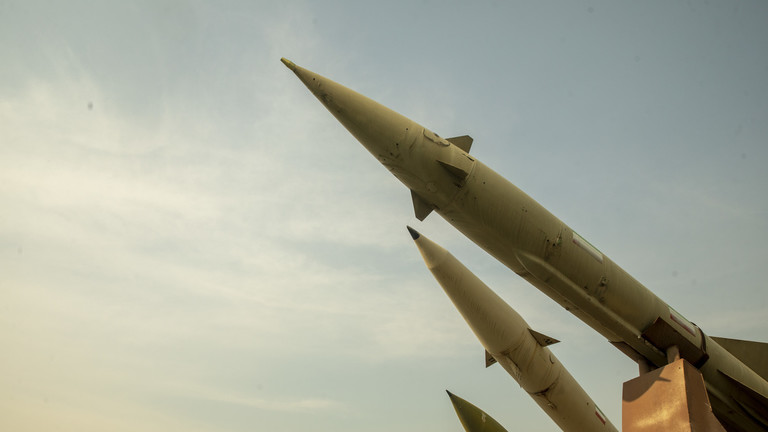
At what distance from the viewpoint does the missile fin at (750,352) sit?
960 cm

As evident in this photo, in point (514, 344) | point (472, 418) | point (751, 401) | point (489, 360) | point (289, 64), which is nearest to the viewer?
point (289, 64)

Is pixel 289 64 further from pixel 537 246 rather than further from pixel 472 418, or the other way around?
pixel 472 418

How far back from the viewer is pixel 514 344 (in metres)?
8.87

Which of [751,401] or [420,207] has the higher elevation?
[420,207]

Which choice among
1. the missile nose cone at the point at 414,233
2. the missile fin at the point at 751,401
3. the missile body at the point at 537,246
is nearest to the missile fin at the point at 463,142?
the missile body at the point at 537,246

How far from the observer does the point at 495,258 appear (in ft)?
26.5

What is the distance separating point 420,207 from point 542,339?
11.7 ft

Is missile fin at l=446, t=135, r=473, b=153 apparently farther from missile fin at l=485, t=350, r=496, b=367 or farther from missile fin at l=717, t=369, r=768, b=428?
missile fin at l=717, t=369, r=768, b=428

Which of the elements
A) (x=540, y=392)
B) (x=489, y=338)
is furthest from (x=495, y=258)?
(x=540, y=392)

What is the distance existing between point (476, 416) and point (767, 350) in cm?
555

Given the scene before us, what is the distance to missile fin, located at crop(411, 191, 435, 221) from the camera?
7.64m

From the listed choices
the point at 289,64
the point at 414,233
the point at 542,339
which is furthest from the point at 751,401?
the point at 289,64

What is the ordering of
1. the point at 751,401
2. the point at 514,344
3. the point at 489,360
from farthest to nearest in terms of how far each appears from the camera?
the point at 489,360 → the point at 514,344 → the point at 751,401

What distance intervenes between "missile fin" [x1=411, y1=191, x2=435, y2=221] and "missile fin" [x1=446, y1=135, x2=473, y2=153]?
1016 mm
